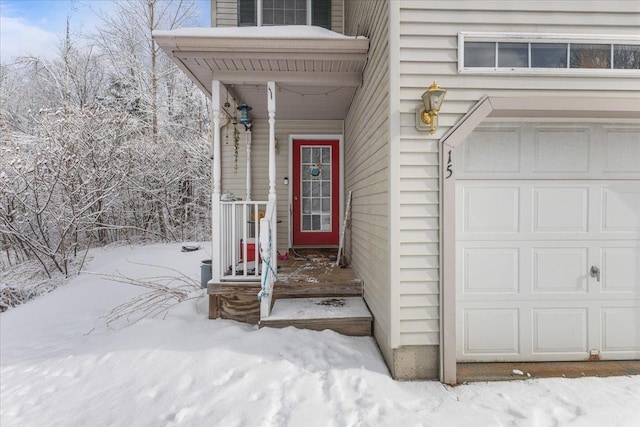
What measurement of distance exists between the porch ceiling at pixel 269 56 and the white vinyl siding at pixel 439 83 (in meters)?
0.89

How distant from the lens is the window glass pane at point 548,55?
97.1 inches

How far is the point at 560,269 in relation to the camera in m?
2.72

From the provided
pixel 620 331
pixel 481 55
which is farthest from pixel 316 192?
pixel 620 331

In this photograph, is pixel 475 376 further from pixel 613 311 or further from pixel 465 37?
pixel 465 37

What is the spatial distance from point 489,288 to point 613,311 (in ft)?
3.65

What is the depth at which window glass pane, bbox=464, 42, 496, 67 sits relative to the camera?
2459 millimetres

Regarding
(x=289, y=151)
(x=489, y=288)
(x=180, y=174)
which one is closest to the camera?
Answer: (x=489, y=288)

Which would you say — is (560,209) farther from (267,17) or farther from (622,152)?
(267,17)

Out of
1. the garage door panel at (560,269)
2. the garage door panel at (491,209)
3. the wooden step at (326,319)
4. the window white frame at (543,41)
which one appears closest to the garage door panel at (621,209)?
the garage door panel at (560,269)

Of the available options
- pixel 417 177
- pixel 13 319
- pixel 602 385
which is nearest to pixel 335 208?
pixel 417 177

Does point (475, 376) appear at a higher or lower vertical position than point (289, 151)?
lower

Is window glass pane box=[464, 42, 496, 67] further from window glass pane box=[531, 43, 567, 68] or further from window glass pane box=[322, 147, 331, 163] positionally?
window glass pane box=[322, 147, 331, 163]

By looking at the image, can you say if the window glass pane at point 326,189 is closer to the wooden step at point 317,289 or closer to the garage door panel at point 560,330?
the wooden step at point 317,289

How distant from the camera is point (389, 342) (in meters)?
2.50
